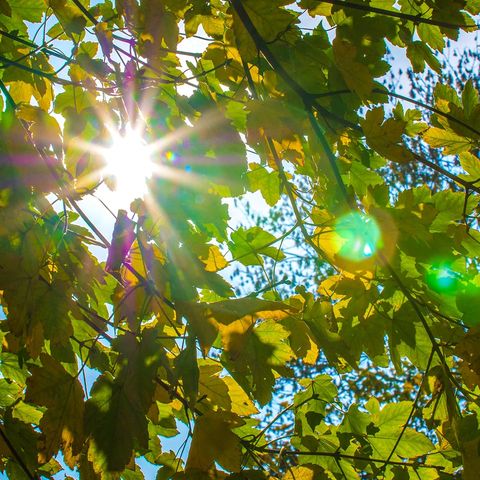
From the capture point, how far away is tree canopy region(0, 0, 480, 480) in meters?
1.33

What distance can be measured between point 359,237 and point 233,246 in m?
0.53

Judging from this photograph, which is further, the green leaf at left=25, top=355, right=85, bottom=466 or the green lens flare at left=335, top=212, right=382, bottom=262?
the green lens flare at left=335, top=212, right=382, bottom=262

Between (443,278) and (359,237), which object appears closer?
(359,237)

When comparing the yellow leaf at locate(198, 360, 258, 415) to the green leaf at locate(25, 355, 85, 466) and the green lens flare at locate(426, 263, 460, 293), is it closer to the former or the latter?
the green leaf at locate(25, 355, 85, 466)

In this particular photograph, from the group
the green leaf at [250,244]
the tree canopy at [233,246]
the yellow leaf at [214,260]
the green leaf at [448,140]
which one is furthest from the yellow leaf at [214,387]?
the green leaf at [448,140]

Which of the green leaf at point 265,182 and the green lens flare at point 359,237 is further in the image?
the green leaf at point 265,182

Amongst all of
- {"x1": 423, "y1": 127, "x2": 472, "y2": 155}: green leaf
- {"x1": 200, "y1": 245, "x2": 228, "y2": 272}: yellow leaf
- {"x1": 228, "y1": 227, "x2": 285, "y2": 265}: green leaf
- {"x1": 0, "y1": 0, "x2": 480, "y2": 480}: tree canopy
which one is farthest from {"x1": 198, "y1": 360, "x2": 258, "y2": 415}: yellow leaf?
{"x1": 423, "y1": 127, "x2": 472, "y2": 155}: green leaf

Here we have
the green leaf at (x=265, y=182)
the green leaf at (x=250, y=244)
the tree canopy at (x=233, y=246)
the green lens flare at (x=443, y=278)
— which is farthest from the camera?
the green leaf at (x=265, y=182)

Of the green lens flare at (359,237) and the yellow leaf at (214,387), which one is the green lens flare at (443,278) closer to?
the green lens flare at (359,237)

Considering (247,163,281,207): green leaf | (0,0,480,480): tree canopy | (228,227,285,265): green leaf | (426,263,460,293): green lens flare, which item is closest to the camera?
(0,0,480,480): tree canopy

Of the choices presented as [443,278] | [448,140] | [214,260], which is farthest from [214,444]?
[448,140]

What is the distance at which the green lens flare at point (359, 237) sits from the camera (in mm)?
1479

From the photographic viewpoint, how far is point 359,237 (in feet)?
5.10

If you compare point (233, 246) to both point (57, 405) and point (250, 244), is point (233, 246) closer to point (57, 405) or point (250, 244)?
point (250, 244)
